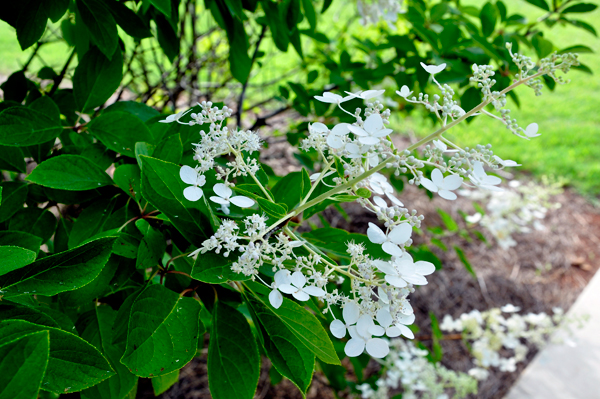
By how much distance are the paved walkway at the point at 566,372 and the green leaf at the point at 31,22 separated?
2.52m

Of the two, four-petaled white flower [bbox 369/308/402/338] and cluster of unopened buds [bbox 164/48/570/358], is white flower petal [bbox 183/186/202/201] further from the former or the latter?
four-petaled white flower [bbox 369/308/402/338]

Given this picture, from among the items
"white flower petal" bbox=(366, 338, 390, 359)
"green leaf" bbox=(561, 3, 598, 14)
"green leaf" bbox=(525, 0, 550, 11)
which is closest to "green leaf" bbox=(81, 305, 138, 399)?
"white flower petal" bbox=(366, 338, 390, 359)

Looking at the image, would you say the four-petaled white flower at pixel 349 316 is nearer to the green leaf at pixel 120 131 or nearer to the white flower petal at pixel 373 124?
the white flower petal at pixel 373 124

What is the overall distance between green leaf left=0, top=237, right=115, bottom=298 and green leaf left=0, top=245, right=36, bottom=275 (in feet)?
0.09

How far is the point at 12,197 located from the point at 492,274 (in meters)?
2.94

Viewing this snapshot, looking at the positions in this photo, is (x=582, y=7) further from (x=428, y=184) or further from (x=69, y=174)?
(x=69, y=174)

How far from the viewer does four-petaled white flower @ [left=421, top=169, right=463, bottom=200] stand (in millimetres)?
511

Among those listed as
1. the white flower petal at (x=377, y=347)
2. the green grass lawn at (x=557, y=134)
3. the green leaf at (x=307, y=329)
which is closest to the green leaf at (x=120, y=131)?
the green leaf at (x=307, y=329)

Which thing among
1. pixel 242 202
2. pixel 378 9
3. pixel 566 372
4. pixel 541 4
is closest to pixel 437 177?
pixel 242 202

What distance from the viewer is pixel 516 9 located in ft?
21.5

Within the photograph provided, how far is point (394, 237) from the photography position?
1.59 ft

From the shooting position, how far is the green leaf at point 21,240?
591mm

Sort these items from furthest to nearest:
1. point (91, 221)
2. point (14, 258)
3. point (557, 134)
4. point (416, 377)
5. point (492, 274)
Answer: point (557, 134) < point (492, 274) < point (416, 377) < point (91, 221) < point (14, 258)

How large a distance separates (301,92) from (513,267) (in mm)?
2515
